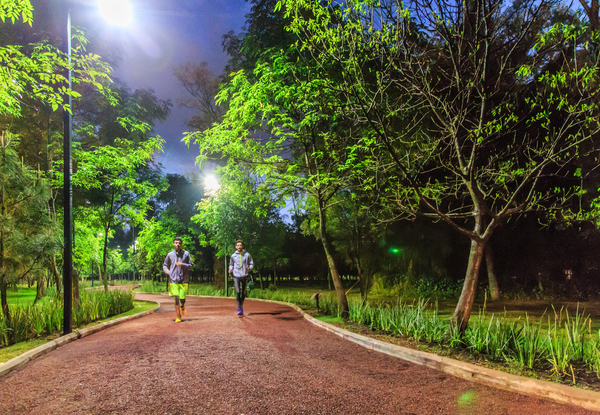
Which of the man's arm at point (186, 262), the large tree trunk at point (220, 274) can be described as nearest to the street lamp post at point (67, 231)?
the man's arm at point (186, 262)

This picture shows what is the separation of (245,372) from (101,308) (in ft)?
24.6

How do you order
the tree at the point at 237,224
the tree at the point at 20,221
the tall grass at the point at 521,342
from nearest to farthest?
the tall grass at the point at 521,342
the tree at the point at 20,221
the tree at the point at 237,224

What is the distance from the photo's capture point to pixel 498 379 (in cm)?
446

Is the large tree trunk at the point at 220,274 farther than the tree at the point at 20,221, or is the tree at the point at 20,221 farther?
the large tree trunk at the point at 220,274

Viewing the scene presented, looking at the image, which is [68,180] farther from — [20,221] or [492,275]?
[492,275]

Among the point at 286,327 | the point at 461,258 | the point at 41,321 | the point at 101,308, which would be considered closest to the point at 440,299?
the point at 461,258

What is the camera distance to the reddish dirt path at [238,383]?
12.3 ft

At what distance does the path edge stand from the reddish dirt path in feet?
0.50

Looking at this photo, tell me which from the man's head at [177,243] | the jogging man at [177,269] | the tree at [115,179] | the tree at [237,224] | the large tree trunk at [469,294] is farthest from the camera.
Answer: the tree at [237,224]

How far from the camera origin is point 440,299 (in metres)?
18.3

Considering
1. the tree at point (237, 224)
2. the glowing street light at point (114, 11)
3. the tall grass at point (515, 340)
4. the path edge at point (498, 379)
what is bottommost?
the path edge at point (498, 379)

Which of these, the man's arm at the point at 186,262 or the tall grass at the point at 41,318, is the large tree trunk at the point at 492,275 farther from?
the tall grass at the point at 41,318

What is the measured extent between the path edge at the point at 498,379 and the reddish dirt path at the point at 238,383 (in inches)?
6.0

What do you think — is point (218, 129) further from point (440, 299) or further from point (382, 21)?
point (440, 299)
